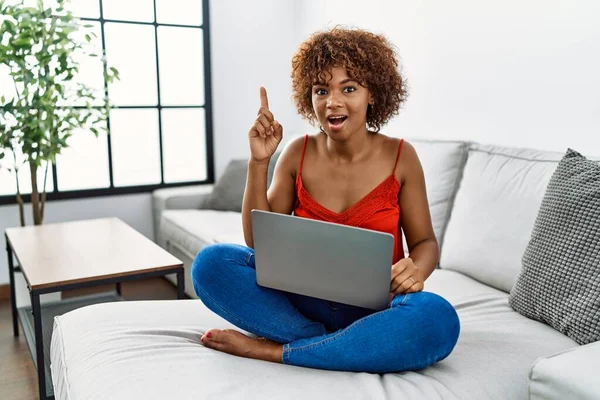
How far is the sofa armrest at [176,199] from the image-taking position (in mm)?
3271

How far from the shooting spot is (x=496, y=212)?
1.87m

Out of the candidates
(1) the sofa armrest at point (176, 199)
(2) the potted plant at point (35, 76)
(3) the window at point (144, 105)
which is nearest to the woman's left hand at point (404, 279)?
(2) the potted plant at point (35, 76)

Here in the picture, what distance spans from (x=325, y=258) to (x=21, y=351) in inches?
71.4

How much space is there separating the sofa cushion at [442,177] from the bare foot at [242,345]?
1021 mm

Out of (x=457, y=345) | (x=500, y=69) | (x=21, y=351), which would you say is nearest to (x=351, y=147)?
(x=457, y=345)

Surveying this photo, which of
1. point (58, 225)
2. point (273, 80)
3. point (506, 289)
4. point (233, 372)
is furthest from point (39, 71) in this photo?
point (506, 289)

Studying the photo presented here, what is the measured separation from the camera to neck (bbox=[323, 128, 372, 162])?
1525 mm

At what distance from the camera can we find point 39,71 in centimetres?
265

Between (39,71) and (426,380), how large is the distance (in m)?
2.34

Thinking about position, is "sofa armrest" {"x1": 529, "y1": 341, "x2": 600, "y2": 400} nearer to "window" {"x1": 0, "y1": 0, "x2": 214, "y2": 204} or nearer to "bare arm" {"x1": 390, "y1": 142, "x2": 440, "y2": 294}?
"bare arm" {"x1": 390, "y1": 142, "x2": 440, "y2": 294}

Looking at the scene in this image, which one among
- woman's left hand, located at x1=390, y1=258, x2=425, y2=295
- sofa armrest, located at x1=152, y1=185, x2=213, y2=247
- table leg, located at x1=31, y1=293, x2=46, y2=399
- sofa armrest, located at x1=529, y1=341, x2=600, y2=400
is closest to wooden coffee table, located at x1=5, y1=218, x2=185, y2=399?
table leg, located at x1=31, y1=293, x2=46, y2=399

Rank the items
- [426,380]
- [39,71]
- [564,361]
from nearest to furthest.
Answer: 1. [564,361]
2. [426,380]
3. [39,71]

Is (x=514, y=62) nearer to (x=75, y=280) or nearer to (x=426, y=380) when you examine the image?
(x=426, y=380)

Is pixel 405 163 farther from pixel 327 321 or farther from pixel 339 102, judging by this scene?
pixel 327 321
